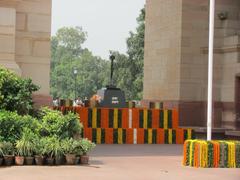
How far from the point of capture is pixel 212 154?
45.2 feet

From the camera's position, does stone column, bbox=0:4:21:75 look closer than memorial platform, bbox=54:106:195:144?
Yes

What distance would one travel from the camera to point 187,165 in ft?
46.4

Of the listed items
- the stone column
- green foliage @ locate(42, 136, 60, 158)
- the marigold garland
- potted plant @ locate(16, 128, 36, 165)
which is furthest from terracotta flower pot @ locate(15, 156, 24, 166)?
the stone column

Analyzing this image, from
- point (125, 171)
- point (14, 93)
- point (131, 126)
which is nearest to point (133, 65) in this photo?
point (131, 126)

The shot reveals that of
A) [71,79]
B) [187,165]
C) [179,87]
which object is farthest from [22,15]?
[71,79]

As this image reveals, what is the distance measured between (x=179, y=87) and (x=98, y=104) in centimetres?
393

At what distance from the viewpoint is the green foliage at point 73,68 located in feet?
377

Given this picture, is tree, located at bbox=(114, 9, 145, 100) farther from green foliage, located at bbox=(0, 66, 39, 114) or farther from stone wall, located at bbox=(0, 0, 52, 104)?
green foliage, located at bbox=(0, 66, 39, 114)

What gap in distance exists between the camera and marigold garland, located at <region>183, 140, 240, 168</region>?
13742mm

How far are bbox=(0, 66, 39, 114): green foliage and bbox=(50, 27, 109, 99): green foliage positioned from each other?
94.6 meters

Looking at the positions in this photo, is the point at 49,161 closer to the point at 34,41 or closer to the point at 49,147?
the point at 49,147

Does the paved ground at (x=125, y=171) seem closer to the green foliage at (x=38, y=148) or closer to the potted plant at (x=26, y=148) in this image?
the potted plant at (x=26, y=148)

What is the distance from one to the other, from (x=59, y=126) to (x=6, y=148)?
5.33ft

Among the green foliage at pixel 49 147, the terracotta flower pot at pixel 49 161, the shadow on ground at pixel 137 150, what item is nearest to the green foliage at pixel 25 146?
the green foliage at pixel 49 147
